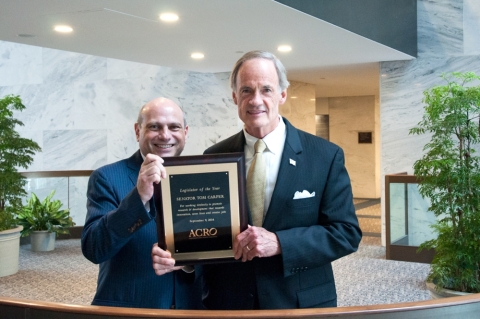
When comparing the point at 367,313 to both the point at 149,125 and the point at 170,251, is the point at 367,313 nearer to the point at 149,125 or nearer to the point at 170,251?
the point at 170,251

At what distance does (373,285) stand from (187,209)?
602 cm

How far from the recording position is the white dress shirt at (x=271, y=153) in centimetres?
237

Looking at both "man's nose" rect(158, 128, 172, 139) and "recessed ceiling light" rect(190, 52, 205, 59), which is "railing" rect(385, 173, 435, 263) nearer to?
"recessed ceiling light" rect(190, 52, 205, 59)

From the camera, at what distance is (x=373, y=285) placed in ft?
25.2

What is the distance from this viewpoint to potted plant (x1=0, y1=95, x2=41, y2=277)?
8.42 meters

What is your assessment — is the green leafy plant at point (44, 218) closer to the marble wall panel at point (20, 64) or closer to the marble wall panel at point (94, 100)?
the marble wall panel at point (94, 100)

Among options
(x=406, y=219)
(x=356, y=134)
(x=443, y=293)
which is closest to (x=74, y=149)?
(x=406, y=219)

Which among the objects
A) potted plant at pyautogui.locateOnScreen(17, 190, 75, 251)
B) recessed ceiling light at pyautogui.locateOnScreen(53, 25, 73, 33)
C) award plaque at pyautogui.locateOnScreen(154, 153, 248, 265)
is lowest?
potted plant at pyautogui.locateOnScreen(17, 190, 75, 251)

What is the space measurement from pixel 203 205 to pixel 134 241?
1.33 feet

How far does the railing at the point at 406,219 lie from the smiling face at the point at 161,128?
6.98 metres

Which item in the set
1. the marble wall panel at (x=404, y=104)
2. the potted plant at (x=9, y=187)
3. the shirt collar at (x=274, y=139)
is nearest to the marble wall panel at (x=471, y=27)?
the marble wall panel at (x=404, y=104)

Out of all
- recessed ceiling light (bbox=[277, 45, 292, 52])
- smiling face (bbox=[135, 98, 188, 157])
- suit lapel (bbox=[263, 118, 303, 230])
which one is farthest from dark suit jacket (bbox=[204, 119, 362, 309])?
recessed ceiling light (bbox=[277, 45, 292, 52])

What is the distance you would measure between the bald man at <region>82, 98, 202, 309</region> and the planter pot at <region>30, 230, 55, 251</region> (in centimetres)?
832

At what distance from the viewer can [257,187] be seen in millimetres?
2365
